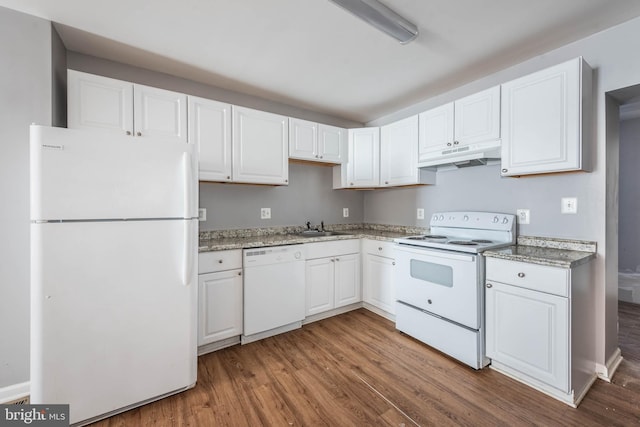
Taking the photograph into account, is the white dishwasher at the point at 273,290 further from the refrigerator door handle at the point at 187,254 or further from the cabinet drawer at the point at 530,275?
the cabinet drawer at the point at 530,275

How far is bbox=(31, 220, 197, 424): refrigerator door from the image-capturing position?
1435mm

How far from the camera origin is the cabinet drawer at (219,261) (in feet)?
7.23

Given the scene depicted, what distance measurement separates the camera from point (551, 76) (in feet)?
6.20

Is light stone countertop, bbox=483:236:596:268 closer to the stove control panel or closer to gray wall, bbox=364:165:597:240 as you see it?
gray wall, bbox=364:165:597:240

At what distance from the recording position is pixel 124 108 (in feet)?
6.75

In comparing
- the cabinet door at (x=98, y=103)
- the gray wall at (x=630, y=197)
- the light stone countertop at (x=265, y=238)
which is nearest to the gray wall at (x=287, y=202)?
the light stone countertop at (x=265, y=238)

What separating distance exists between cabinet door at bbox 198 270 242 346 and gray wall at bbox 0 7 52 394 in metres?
1.03

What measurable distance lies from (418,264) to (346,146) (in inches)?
65.3

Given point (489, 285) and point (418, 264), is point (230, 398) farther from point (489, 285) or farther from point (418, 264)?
point (489, 285)

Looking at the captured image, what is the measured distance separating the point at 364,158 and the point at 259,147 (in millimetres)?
1293

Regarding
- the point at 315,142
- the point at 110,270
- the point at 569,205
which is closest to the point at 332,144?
the point at 315,142

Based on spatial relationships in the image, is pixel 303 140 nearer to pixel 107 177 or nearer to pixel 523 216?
pixel 107 177

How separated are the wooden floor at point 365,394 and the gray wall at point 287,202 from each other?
1.27 metres

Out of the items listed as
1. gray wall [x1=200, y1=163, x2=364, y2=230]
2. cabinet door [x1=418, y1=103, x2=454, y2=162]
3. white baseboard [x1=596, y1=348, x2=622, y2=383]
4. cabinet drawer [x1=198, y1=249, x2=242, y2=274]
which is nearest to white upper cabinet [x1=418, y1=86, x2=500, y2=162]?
cabinet door [x1=418, y1=103, x2=454, y2=162]
